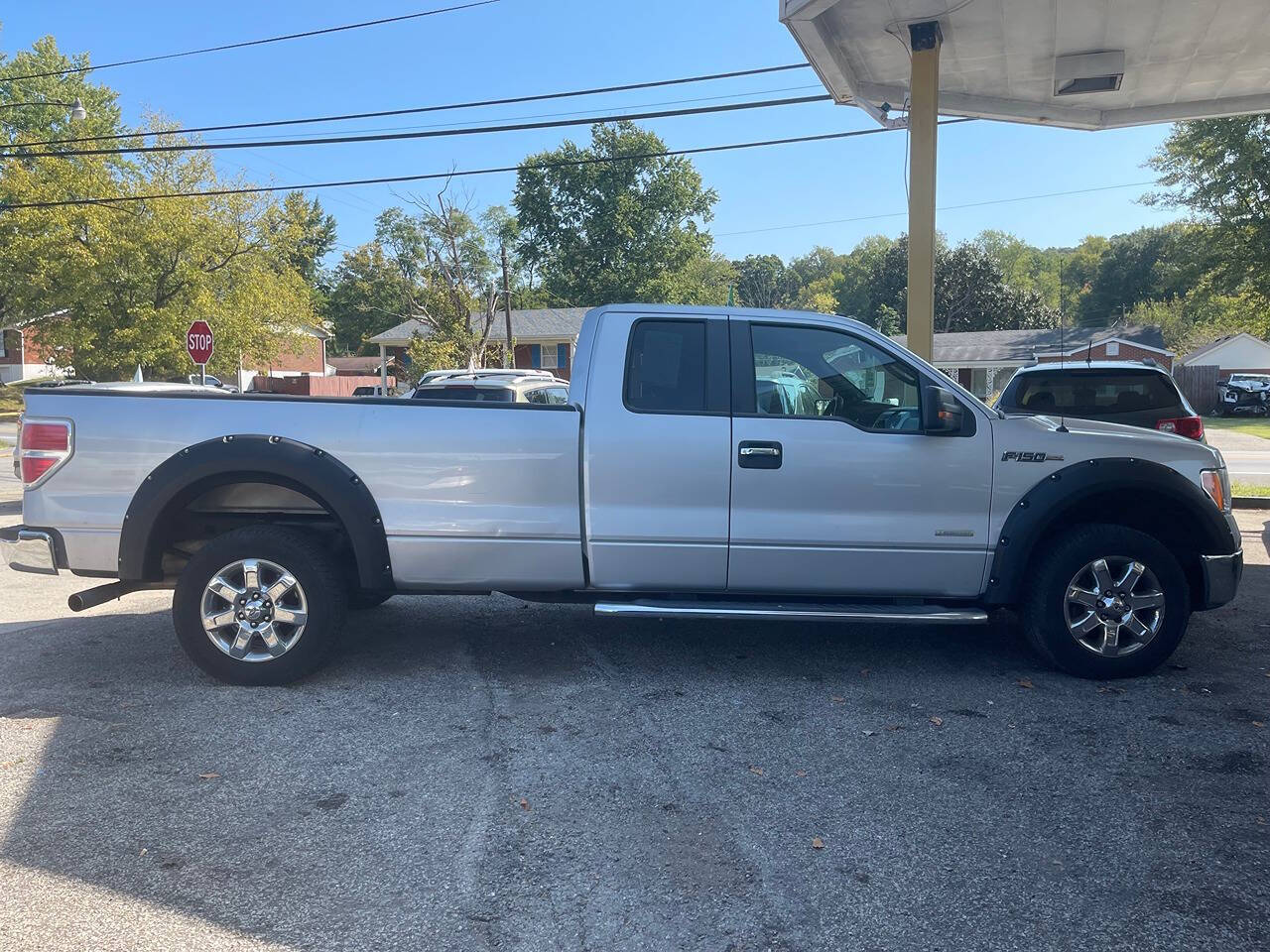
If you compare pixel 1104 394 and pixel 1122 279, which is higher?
pixel 1122 279

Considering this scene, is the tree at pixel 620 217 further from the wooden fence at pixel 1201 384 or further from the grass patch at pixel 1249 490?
the grass patch at pixel 1249 490

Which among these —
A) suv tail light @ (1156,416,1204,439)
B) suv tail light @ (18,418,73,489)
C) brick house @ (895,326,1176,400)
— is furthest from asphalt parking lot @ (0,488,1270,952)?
brick house @ (895,326,1176,400)

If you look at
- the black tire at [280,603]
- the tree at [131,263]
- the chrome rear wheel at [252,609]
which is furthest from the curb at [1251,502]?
the tree at [131,263]

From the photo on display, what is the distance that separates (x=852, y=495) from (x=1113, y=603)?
155 centimetres

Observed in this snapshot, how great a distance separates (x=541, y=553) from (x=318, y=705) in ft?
4.60

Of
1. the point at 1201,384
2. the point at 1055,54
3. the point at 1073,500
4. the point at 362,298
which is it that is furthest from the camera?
the point at 362,298

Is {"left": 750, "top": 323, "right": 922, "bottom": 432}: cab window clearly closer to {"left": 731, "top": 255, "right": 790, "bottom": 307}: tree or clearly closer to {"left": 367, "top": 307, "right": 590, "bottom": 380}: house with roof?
{"left": 367, "top": 307, "right": 590, "bottom": 380}: house with roof

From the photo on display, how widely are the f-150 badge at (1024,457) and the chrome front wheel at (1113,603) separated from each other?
0.61 m

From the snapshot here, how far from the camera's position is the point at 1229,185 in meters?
27.2

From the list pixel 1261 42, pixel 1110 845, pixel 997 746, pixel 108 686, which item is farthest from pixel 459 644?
pixel 1261 42

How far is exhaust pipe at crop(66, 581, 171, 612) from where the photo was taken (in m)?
5.37

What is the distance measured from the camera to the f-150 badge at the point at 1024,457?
5.28 metres

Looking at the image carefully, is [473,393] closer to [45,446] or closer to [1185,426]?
[45,446]

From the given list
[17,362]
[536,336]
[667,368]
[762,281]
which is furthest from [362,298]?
[667,368]
